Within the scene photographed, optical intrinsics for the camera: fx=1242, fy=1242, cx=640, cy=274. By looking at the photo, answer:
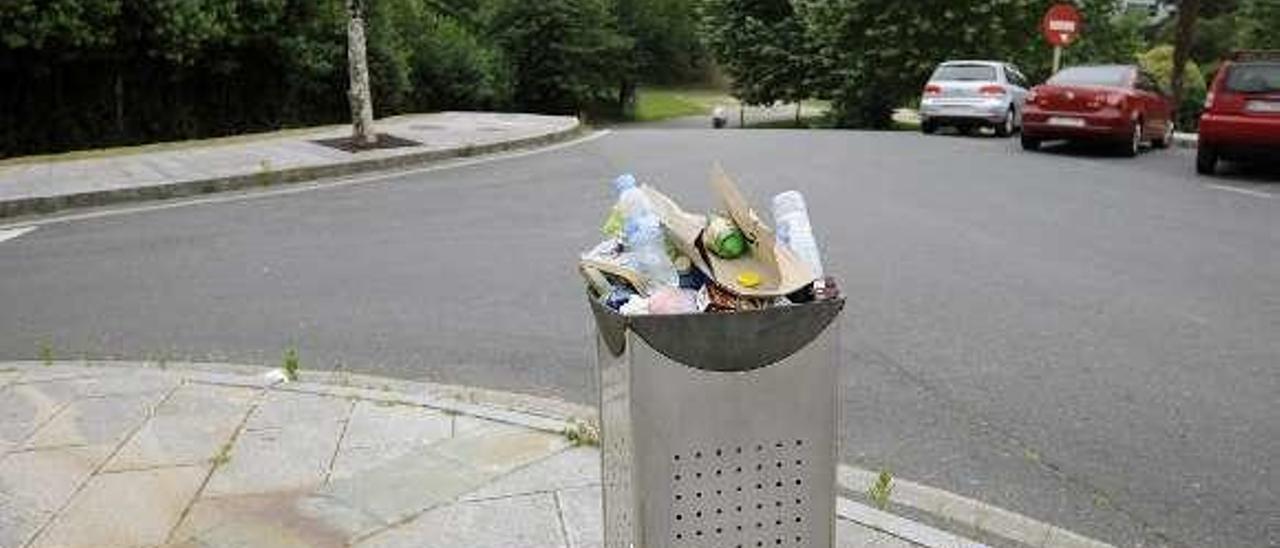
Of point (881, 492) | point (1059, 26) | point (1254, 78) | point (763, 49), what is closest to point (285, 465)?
point (881, 492)

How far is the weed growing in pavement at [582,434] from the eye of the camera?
515cm

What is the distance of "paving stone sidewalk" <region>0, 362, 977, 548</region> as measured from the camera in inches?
172

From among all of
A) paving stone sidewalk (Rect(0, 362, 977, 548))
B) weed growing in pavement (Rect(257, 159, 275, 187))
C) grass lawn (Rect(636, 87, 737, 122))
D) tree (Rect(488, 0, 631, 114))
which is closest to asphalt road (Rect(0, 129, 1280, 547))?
paving stone sidewalk (Rect(0, 362, 977, 548))

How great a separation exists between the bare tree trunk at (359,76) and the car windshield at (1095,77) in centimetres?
1031

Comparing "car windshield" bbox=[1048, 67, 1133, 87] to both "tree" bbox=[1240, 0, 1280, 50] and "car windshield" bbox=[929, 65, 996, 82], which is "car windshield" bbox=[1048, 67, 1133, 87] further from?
"tree" bbox=[1240, 0, 1280, 50]

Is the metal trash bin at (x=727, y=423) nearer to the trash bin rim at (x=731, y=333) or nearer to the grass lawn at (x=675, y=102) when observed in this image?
the trash bin rim at (x=731, y=333)

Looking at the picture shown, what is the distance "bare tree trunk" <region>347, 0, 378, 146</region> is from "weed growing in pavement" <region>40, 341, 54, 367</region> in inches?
364

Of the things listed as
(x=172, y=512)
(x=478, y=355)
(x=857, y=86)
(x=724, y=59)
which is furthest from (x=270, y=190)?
(x=724, y=59)

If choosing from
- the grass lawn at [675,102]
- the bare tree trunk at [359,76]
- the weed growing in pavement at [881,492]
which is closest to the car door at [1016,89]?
the bare tree trunk at [359,76]

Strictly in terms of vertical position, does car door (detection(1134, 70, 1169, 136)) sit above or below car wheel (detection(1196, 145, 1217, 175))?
above

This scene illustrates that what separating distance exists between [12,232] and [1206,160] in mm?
13895

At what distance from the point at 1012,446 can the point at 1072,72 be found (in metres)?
15.5

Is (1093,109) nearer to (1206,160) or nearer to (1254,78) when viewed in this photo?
(1206,160)

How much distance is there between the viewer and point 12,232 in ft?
36.1
